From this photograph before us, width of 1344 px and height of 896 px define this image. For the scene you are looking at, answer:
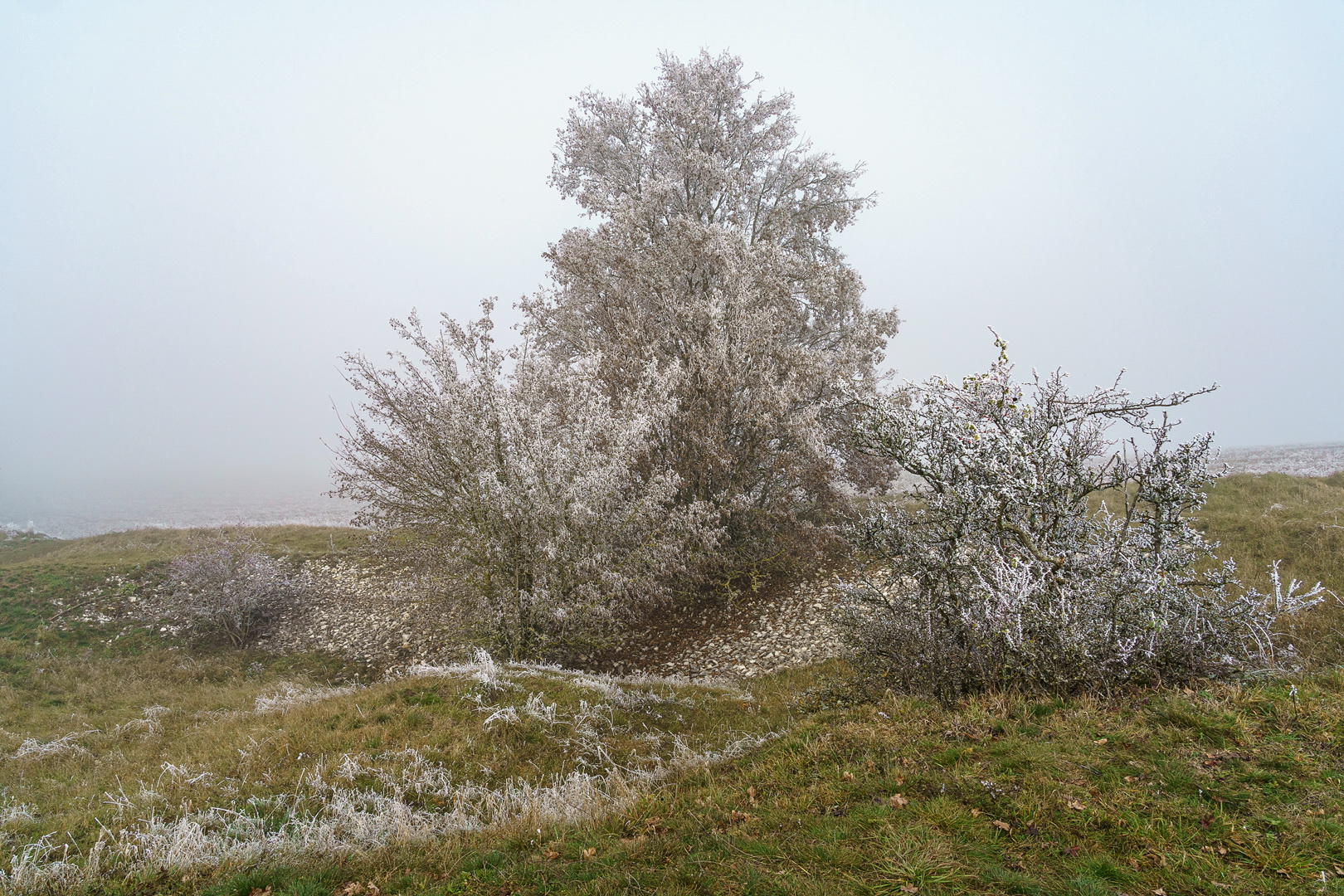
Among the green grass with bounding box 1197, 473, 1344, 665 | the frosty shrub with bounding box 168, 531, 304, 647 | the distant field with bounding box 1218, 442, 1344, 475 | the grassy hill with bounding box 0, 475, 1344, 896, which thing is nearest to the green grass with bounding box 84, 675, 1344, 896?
the grassy hill with bounding box 0, 475, 1344, 896

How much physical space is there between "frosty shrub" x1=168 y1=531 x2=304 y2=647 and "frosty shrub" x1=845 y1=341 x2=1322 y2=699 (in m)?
16.4

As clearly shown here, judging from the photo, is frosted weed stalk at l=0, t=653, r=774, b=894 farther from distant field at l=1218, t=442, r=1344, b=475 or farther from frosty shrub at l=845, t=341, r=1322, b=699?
distant field at l=1218, t=442, r=1344, b=475

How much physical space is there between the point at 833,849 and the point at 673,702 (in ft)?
16.9

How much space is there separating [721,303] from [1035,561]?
8.77 metres

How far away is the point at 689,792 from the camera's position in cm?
509

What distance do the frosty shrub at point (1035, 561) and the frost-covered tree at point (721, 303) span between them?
5227 mm

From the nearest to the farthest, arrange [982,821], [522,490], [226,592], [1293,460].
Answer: [982,821] → [522,490] → [226,592] → [1293,460]

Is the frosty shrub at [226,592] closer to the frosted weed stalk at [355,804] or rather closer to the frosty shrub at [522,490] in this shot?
the frosty shrub at [522,490]

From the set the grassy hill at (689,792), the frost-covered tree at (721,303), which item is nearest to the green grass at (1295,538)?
the grassy hill at (689,792)

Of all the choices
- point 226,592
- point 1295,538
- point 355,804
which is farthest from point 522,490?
point 1295,538

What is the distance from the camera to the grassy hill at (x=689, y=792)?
11.8 ft

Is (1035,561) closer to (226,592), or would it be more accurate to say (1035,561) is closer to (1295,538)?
(1295,538)

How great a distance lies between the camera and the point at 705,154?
1509 centimetres

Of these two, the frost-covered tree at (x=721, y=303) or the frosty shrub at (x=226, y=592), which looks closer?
the frost-covered tree at (x=721, y=303)
